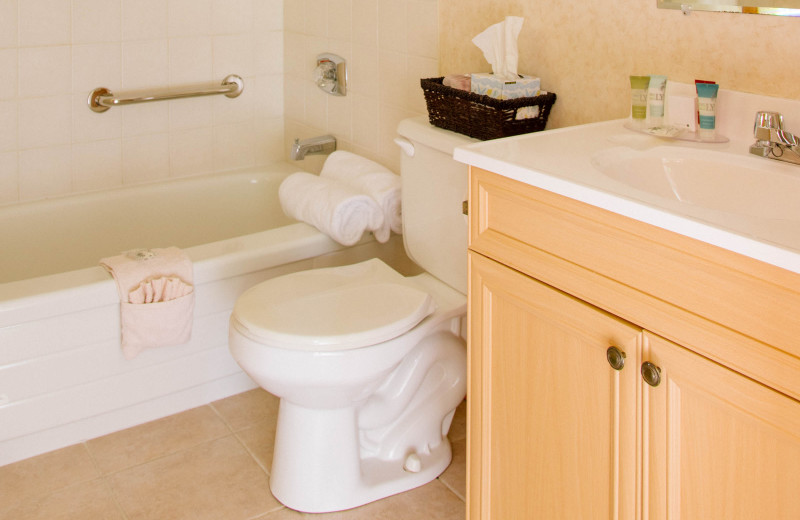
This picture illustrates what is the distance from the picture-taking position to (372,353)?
5.99ft

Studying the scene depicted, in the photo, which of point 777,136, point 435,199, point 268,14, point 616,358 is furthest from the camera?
point 268,14

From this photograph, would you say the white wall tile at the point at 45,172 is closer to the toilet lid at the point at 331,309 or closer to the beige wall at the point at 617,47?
the toilet lid at the point at 331,309

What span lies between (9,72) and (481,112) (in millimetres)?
1560

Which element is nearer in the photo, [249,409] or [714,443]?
[714,443]

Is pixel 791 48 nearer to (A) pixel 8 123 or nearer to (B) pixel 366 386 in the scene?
(B) pixel 366 386

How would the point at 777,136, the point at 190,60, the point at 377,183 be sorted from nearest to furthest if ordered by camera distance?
the point at 777,136, the point at 377,183, the point at 190,60

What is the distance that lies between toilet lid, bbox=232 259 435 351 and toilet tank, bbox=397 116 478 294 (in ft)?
0.36

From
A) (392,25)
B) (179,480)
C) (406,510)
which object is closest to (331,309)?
(406,510)

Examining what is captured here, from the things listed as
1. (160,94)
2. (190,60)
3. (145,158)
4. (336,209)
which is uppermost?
(190,60)

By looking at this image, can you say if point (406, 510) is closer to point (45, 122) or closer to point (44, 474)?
point (44, 474)

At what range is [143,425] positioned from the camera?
Answer: 234 cm

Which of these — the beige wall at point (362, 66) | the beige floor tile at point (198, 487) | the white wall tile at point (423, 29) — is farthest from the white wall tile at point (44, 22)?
the beige floor tile at point (198, 487)

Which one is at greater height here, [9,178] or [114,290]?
[9,178]

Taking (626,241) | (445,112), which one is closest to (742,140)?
(626,241)
